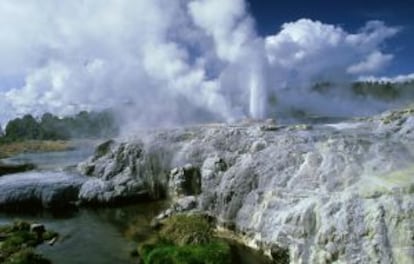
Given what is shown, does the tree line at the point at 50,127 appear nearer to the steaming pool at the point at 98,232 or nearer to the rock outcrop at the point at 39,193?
the rock outcrop at the point at 39,193

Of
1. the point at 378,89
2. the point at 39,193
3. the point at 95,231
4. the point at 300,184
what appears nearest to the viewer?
the point at 300,184

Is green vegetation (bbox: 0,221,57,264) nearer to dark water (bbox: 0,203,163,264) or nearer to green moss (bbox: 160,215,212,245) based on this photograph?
dark water (bbox: 0,203,163,264)

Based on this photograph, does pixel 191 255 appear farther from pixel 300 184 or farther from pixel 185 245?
pixel 300 184

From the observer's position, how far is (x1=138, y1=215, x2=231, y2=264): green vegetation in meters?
21.5

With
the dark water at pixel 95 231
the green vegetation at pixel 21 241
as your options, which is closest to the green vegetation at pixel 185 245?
the dark water at pixel 95 231

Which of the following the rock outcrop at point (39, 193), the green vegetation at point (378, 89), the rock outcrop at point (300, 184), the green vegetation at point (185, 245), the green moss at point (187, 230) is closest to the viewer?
the rock outcrop at point (300, 184)

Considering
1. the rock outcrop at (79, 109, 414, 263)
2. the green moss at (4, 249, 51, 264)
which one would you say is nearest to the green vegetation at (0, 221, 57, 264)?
the green moss at (4, 249, 51, 264)

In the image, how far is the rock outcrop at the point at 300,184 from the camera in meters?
19.2

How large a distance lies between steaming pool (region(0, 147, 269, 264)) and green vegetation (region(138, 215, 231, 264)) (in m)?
0.99

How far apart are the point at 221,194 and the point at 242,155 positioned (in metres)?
3.07

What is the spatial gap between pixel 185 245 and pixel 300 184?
623cm

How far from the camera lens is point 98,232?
93.7 ft

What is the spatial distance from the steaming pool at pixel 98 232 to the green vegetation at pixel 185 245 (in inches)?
38.9

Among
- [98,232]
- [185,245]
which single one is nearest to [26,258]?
[98,232]
